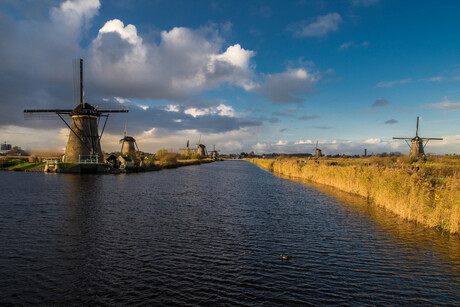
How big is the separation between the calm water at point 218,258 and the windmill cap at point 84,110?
29273 millimetres

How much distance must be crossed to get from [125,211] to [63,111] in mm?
36365

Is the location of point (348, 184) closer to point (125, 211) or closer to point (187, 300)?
point (125, 211)

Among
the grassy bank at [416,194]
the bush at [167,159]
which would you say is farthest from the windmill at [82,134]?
the grassy bank at [416,194]

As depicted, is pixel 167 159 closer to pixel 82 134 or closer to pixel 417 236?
pixel 82 134

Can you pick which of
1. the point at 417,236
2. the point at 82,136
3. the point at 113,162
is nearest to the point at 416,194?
the point at 417,236

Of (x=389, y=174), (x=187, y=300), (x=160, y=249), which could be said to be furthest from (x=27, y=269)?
(x=389, y=174)

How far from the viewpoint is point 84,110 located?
40.6m

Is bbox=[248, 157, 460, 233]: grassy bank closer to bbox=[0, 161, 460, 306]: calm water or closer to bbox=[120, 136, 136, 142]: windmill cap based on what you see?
bbox=[0, 161, 460, 306]: calm water

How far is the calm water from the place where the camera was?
635 cm

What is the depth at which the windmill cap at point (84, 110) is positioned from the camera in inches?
1589

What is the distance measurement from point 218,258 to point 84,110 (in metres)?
40.7

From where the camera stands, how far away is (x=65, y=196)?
61.8 feet

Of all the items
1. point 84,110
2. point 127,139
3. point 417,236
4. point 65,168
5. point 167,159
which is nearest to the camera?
point 417,236

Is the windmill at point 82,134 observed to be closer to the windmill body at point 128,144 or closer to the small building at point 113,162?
the small building at point 113,162
